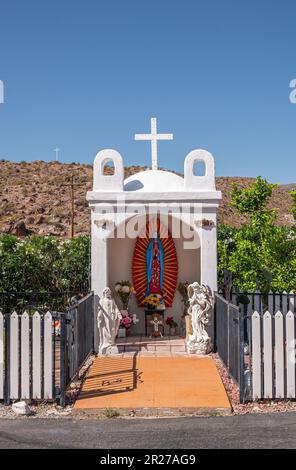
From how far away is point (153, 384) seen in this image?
8789 millimetres

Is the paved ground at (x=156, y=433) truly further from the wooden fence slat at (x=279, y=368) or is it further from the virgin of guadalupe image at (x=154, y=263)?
the virgin of guadalupe image at (x=154, y=263)

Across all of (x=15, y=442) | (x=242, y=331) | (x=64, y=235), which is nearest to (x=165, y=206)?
(x=242, y=331)

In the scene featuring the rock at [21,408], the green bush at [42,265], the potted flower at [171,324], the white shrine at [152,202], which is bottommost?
the rock at [21,408]

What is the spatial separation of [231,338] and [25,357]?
11.6ft

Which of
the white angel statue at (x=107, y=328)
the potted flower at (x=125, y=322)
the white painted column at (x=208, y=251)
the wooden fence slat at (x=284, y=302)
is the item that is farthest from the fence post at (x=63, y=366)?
the wooden fence slat at (x=284, y=302)

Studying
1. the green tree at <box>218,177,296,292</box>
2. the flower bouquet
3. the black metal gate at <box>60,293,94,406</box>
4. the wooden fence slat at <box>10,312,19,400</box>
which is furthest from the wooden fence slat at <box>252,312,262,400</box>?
the flower bouquet

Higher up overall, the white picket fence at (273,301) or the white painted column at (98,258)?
the white painted column at (98,258)

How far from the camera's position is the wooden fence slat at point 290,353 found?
26.0 feet

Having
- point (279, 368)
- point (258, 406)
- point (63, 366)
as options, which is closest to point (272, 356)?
point (279, 368)

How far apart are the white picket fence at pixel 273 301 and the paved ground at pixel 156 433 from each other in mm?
4351

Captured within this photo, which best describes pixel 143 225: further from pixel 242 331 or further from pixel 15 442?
pixel 15 442

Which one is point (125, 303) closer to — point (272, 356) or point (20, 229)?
point (272, 356)

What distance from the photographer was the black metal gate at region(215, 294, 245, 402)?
8.00m

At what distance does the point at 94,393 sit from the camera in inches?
328
